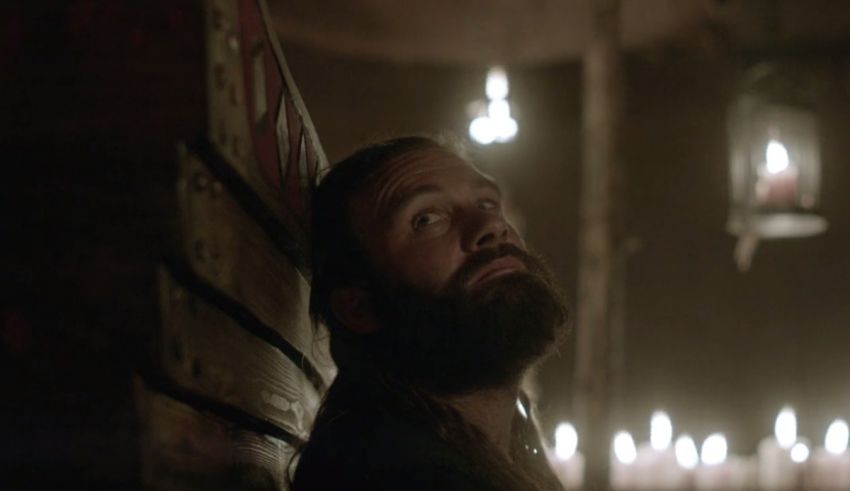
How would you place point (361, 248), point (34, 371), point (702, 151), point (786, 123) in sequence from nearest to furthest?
point (34, 371) < point (361, 248) < point (786, 123) < point (702, 151)

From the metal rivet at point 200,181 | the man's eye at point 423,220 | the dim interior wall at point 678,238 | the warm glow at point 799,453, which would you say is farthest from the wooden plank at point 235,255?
the dim interior wall at point 678,238

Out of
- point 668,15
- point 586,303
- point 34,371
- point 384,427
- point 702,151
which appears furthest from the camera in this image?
point 702,151

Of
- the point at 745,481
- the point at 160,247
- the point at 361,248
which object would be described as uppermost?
the point at 745,481

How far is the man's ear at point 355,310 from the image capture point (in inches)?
73.9

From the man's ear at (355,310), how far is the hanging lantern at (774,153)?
101 inches

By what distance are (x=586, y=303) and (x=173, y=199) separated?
363cm

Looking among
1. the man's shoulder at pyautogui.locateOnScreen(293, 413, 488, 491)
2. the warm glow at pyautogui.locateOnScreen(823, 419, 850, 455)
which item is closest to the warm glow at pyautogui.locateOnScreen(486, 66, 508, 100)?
the warm glow at pyautogui.locateOnScreen(823, 419, 850, 455)

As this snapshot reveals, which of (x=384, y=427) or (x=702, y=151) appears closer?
(x=384, y=427)

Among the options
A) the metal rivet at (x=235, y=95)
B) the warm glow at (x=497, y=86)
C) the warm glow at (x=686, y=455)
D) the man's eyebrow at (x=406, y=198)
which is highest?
the warm glow at (x=497, y=86)

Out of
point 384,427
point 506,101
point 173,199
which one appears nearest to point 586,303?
point 506,101

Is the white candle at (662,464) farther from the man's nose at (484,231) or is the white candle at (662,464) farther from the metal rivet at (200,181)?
the metal rivet at (200,181)

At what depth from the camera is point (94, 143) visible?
1.13m

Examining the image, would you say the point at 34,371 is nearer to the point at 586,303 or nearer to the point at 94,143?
the point at 94,143

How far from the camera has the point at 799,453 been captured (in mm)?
5555
